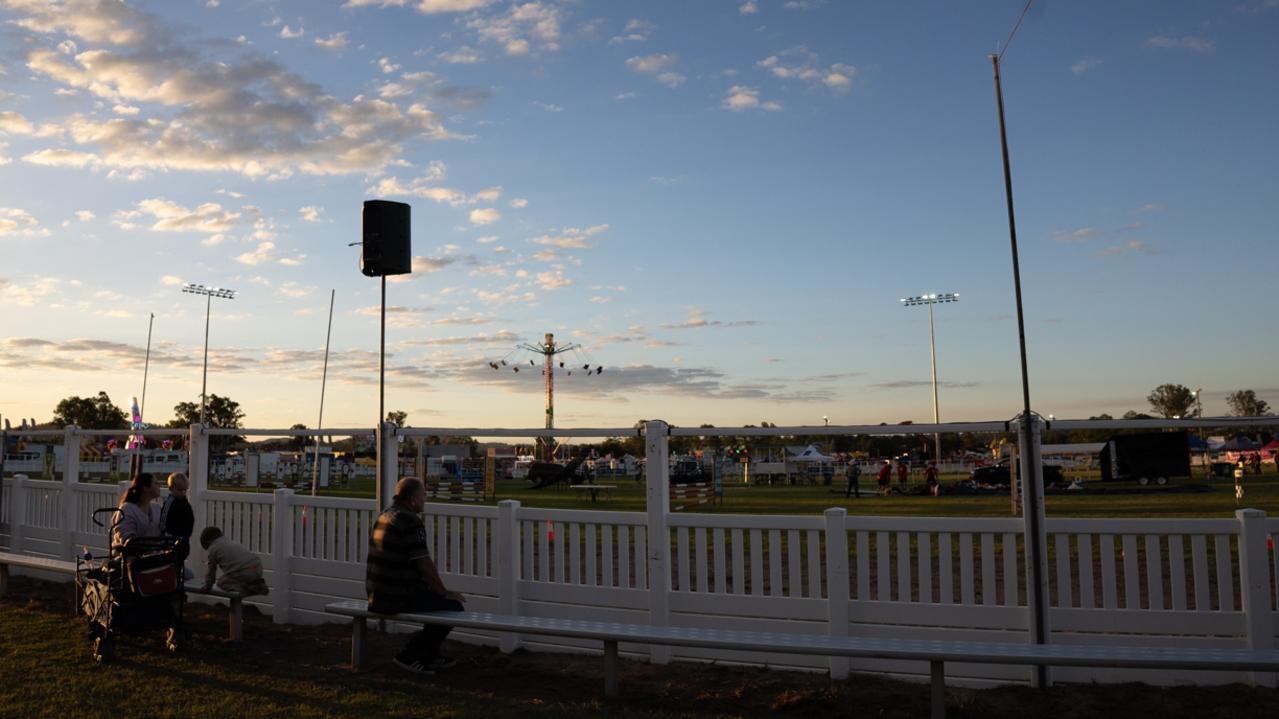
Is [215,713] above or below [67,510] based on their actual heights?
below

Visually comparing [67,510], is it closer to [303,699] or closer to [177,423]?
[303,699]

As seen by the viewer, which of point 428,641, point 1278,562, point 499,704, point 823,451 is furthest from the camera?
point 823,451

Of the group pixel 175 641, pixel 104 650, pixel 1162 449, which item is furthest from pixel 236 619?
pixel 1162 449

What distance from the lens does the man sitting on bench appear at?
24.9ft

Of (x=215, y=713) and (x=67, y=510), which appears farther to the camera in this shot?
(x=67, y=510)

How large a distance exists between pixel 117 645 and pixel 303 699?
3234 millimetres

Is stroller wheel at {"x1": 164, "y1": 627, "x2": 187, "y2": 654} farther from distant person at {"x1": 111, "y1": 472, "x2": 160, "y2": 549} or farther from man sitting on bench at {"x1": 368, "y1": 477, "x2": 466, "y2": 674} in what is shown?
man sitting on bench at {"x1": 368, "y1": 477, "x2": 466, "y2": 674}

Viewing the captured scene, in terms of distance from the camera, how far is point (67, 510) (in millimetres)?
13438

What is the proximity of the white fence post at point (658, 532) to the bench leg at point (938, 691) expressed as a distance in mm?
2233

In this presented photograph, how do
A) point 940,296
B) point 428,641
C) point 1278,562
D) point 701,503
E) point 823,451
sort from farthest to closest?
point 940,296, point 823,451, point 701,503, point 428,641, point 1278,562

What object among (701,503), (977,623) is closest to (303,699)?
(977,623)

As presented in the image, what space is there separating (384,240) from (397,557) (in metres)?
3.21

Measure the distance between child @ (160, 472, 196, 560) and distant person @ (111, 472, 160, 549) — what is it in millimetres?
274

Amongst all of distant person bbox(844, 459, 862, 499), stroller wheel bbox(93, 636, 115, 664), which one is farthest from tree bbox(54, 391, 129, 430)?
stroller wheel bbox(93, 636, 115, 664)
